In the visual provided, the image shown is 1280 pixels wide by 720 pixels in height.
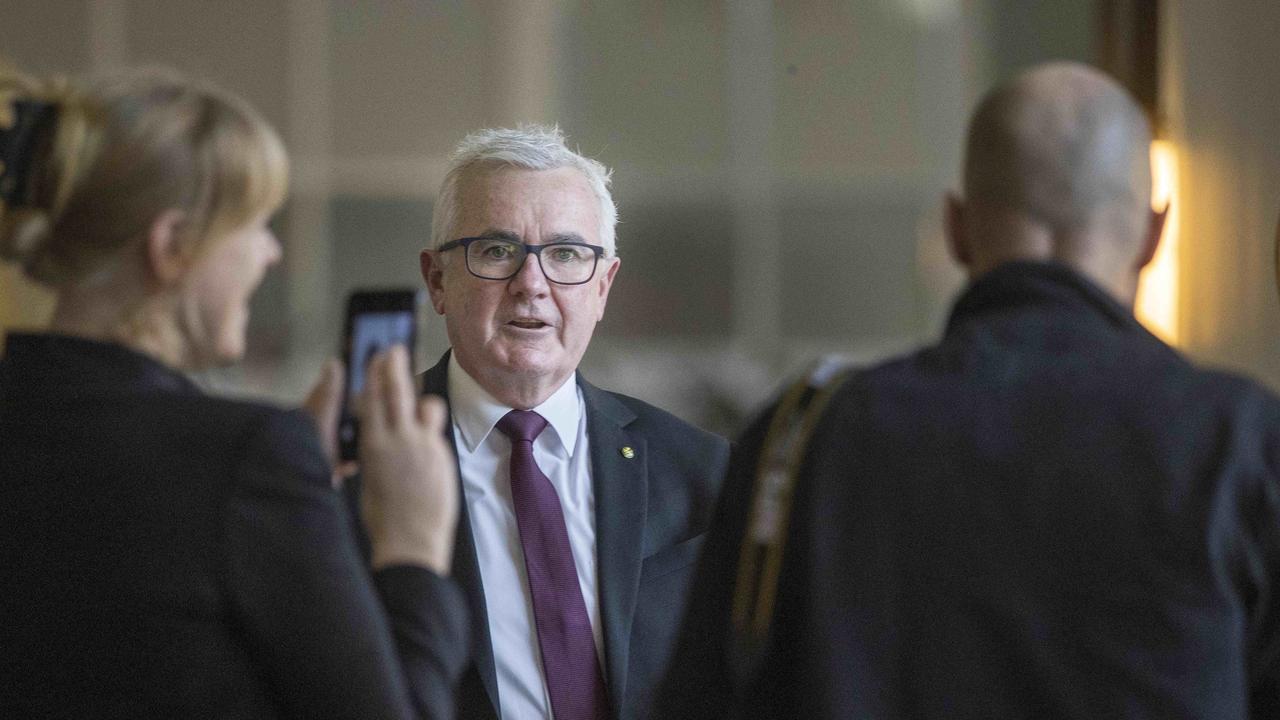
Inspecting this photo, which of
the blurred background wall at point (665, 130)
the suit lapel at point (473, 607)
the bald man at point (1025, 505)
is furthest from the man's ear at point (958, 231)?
the blurred background wall at point (665, 130)

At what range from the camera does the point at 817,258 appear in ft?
18.3

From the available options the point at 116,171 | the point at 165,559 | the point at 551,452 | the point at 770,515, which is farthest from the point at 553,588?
the point at 116,171

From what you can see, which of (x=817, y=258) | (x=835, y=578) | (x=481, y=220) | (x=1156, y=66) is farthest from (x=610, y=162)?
(x=835, y=578)

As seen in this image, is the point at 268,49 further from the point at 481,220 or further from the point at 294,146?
the point at 481,220

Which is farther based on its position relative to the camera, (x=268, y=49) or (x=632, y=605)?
(x=268, y=49)

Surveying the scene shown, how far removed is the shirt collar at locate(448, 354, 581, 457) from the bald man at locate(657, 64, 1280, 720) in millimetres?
646

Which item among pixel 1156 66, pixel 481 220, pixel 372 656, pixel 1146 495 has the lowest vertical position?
pixel 372 656

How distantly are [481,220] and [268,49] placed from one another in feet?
11.5

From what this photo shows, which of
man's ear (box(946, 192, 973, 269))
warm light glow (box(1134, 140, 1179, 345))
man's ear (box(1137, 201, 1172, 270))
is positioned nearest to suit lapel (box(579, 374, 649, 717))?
man's ear (box(946, 192, 973, 269))

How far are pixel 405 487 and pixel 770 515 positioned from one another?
0.35m

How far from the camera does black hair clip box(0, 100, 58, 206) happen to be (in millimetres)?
1281

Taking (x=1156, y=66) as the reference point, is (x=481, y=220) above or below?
below

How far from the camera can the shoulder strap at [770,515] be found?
1.38m

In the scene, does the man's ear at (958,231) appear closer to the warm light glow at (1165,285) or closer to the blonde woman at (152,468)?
the blonde woman at (152,468)
